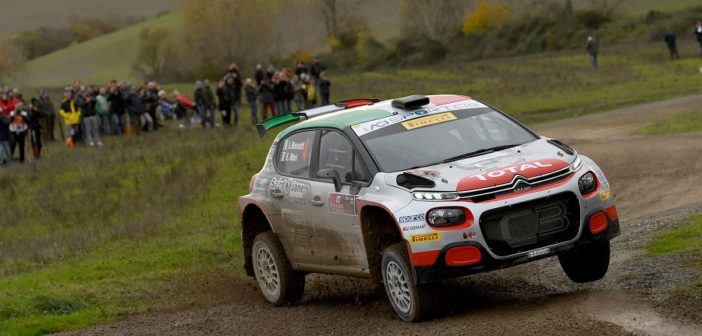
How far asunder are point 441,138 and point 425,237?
1450mm

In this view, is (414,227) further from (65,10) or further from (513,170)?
(65,10)

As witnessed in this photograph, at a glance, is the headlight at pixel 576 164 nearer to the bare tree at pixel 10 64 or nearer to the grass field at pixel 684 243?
the grass field at pixel 684 243

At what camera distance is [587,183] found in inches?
385

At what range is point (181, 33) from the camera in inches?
3388

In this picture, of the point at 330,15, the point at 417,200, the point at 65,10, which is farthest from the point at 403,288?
the point at 65,10

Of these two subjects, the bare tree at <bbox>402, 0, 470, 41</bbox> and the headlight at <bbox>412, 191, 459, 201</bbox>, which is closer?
the headlight at <bbox>412, 191, 459, 201</bbox>

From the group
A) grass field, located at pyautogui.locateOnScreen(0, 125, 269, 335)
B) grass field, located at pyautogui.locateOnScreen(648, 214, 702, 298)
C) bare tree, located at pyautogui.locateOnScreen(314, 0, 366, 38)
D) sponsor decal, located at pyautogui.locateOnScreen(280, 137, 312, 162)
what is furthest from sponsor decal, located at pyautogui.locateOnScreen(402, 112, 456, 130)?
bare tree, located at pyautogui.locateOnScreen(314, 0, 366, 38)

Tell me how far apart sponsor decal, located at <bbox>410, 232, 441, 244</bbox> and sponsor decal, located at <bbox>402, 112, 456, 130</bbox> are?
1585 millimetres

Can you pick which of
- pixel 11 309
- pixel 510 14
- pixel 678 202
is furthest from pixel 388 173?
pixel 510 14

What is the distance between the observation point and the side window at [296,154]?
1119 centimetres

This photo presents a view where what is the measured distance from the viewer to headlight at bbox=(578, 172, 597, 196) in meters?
9.70

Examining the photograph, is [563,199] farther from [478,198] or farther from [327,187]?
[327,187]

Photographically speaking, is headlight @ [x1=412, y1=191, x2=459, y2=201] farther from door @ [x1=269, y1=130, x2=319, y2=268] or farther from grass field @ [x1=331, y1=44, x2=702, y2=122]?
grass field @ [x1=331, y1=44, x2=702, y2=122]

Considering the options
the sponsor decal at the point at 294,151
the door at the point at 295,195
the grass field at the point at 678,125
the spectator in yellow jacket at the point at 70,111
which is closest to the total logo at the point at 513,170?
the door at the point at 295,195
